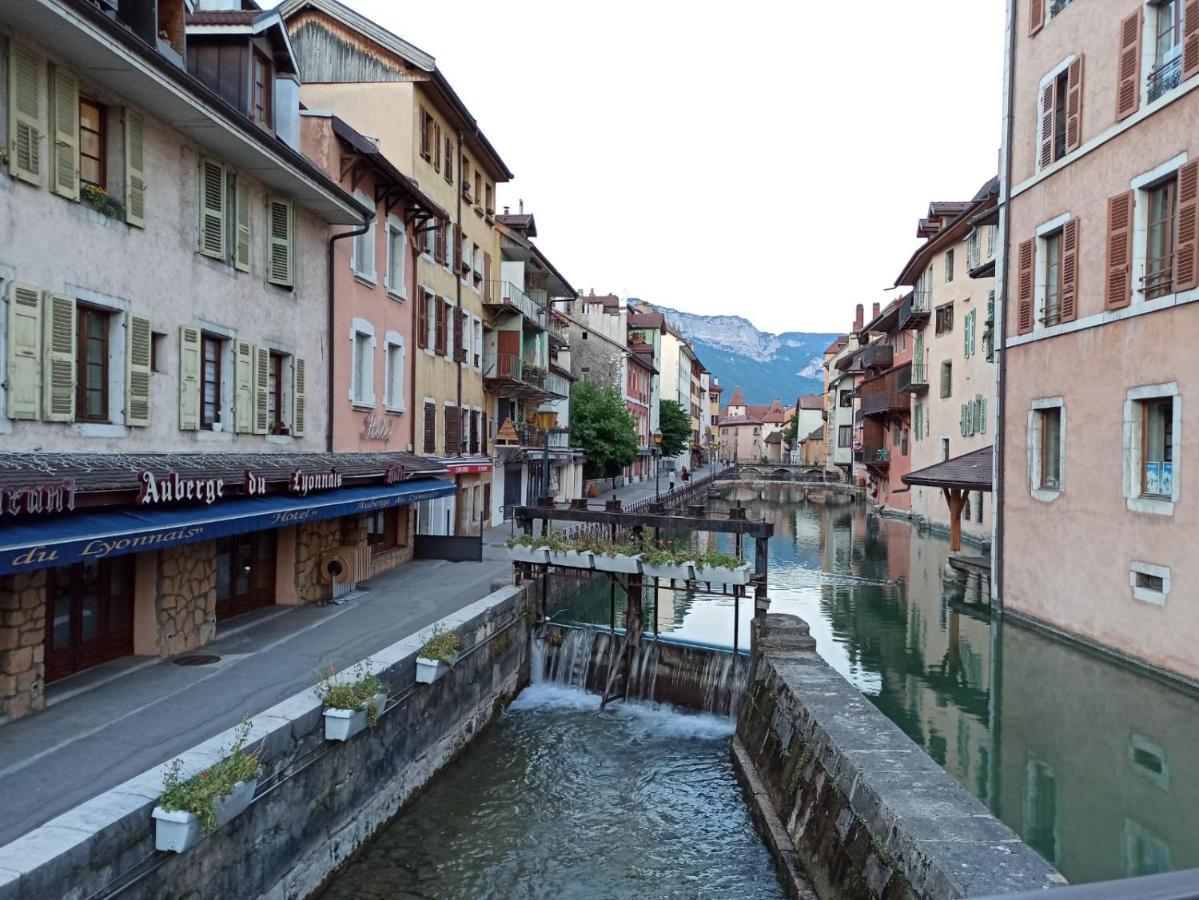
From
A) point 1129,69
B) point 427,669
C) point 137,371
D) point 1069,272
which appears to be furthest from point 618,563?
point 1129,69

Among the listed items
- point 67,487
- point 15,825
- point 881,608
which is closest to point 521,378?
point 881,608

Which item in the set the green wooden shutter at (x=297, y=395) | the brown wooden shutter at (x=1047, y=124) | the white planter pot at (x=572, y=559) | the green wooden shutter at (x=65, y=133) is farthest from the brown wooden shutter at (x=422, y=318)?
the brown wooden shutter at (x=1047, y=124)

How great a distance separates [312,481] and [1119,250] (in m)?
14.7

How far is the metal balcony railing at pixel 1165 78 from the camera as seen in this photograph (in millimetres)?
14039

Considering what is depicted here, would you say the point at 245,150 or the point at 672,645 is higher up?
the point at 245,150

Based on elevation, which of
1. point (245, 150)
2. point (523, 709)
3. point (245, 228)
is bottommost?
point (523, 709)

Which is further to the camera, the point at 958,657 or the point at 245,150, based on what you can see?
the point at 958,657

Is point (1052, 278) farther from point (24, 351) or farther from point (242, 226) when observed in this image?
point (24, 351)

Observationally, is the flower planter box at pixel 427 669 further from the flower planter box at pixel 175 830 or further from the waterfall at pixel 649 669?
the waterfall at pixel 649 669

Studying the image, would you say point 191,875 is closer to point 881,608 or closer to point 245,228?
point 245,228

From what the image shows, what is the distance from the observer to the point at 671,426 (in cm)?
8050

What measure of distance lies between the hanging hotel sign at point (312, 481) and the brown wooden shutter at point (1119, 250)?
563 inches

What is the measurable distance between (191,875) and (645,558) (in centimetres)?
956

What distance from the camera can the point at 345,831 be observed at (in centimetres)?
905
